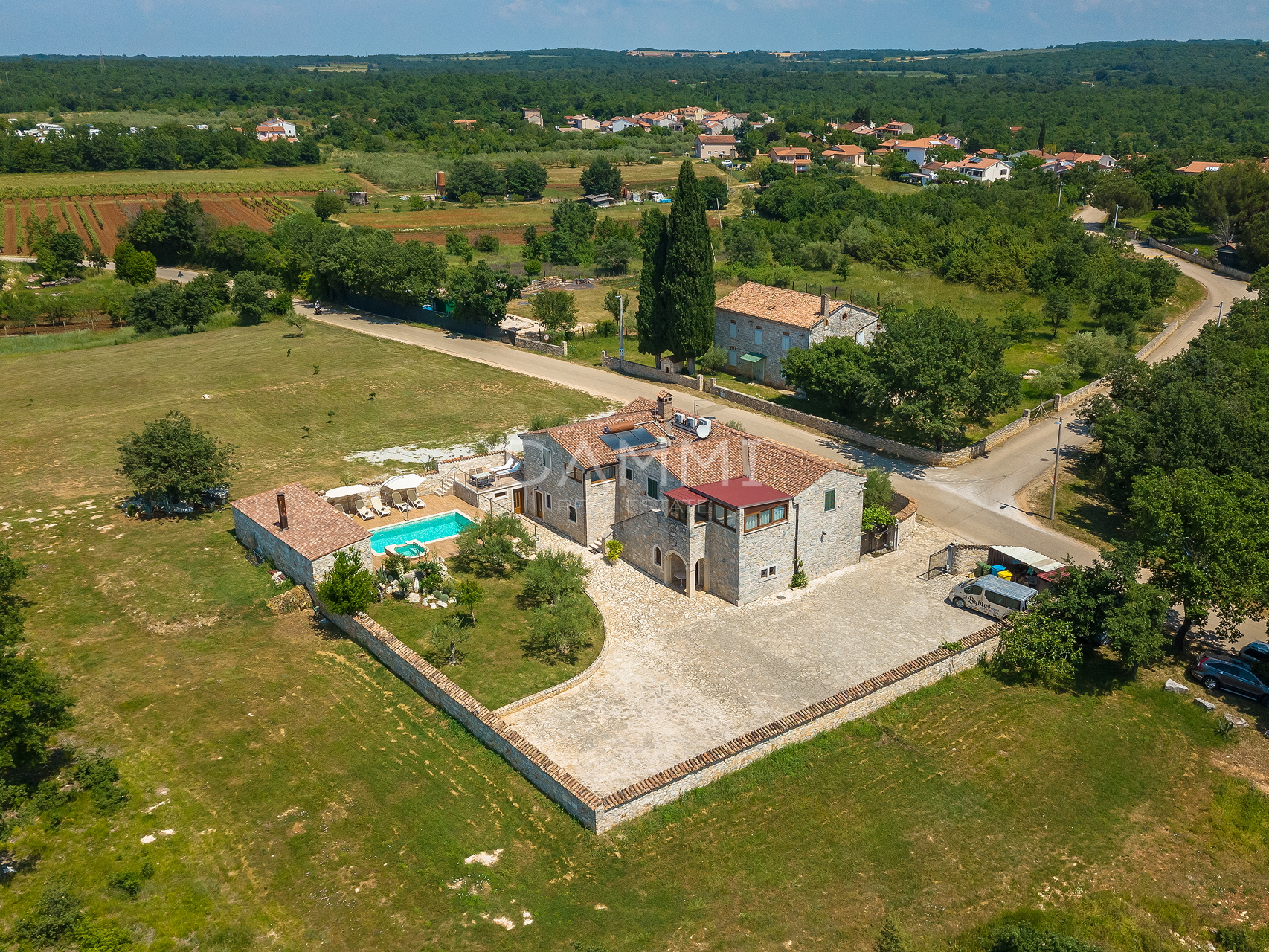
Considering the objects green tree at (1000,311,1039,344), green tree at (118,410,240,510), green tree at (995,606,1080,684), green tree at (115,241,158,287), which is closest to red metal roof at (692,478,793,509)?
green tree at (995,606,1080,684)

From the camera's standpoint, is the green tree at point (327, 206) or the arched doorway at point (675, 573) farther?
the green tree at point (327, 206)

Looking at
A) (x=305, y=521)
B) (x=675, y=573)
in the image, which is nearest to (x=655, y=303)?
(x=675, y=573)

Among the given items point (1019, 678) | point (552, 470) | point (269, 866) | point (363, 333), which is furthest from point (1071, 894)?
point (363, 333)

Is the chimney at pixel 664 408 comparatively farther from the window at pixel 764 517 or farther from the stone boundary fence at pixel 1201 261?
the stone boundary fence at pixel 1201 261

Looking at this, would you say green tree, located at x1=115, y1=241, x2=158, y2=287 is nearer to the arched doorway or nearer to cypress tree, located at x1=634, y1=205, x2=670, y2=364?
cypress tree, located at x1=634, y1=205, x2=670, y2=364

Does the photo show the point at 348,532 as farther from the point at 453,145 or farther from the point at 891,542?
the point at 453,145

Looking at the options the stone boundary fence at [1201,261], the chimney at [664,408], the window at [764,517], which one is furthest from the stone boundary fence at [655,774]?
the stone boundary fence at [1201,261]
